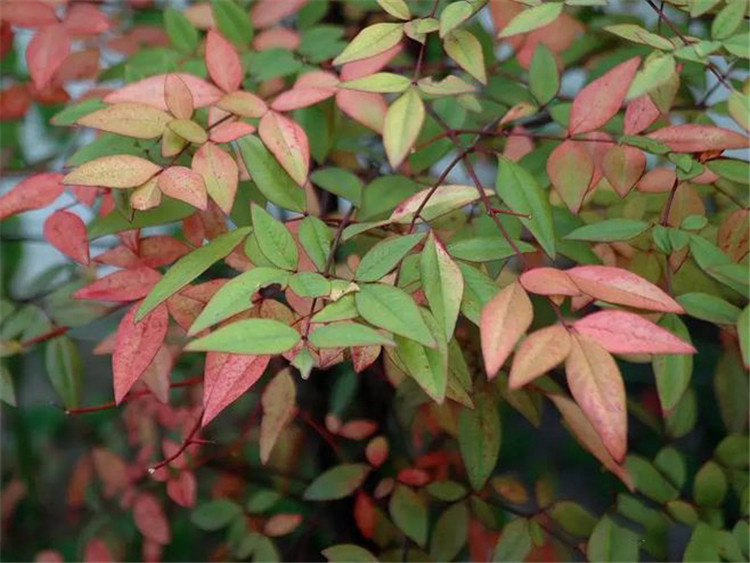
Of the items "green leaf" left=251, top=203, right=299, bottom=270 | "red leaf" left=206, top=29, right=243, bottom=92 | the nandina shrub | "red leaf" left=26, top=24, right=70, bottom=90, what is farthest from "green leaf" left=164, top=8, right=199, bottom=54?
"green leaf" left=251, top=203, right=299, bottom=270

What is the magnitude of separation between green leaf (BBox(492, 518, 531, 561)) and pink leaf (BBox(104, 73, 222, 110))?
19.3 inches

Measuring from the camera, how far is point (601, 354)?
0.60 m

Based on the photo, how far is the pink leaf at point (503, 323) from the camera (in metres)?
0.59

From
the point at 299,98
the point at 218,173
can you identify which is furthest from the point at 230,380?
the point at 299,98

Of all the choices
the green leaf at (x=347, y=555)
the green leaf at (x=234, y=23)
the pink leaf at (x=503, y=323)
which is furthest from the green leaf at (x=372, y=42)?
the green leaf at (x=347, y=555)

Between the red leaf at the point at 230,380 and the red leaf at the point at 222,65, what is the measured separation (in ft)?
0.96

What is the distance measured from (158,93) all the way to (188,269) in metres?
0.20

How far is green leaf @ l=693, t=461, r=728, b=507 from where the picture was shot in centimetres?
97

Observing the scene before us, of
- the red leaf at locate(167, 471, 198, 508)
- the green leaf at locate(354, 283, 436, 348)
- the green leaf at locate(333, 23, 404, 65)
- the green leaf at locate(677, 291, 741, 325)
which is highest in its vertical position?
the green leaf at locate(333, 23, 404, 65)

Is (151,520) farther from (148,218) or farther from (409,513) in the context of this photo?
(148,218)

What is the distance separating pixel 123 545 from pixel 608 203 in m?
1.02

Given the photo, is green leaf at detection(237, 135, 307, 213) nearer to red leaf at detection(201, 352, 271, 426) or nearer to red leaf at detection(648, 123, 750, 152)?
red leaf at detection(201, 352, 271, 426)

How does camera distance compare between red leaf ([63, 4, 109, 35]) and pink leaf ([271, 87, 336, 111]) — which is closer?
pink leaf ([271, 87, 336, 111])

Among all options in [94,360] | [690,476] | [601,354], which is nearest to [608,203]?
[601,354]
